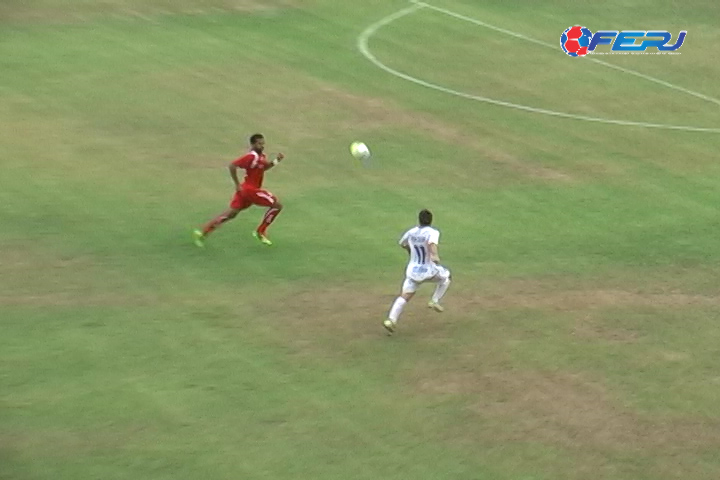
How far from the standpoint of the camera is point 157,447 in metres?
15.6

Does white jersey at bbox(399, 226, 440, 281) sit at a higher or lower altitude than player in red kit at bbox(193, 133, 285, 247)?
higher

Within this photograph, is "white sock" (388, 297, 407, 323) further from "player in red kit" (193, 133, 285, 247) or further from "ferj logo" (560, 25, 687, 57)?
"ferj logo" (560, 25, 687, 57)

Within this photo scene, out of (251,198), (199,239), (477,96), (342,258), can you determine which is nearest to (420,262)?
(342,258)

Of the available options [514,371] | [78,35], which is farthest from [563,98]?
[514,371]

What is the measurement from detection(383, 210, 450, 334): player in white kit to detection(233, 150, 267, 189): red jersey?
415 cm

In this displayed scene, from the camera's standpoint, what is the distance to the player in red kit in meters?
22.4

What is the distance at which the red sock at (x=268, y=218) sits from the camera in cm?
2272

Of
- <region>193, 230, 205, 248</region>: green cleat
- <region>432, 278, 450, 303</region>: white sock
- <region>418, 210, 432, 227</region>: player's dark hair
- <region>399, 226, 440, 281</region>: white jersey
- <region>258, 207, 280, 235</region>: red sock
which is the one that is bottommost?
<region>193, 230, 205, 248</region>: green cleat

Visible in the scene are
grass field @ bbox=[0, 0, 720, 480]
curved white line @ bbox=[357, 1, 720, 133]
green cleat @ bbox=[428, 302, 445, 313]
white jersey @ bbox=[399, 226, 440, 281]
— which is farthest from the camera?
curved white line @ bbox=[357, 1, 720, 133]

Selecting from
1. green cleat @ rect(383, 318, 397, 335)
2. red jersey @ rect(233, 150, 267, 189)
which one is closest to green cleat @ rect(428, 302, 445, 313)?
green cleat @ rect(383, 318, 397, 335)

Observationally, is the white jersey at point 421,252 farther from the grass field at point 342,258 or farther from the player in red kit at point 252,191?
the player in red kit at point 252,191

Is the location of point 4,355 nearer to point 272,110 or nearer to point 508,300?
point 508,300

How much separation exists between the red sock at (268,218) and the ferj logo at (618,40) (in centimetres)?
1756

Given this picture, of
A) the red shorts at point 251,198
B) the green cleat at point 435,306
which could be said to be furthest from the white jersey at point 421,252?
the red shorts at point 251,198
